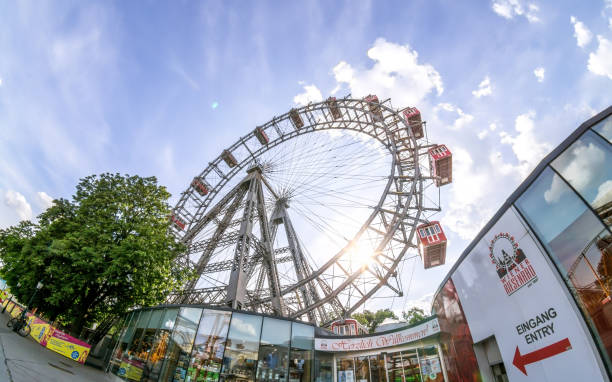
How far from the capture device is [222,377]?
416 inches

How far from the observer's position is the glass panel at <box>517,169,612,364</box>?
4.18m

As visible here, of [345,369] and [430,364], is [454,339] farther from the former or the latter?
[345,369]

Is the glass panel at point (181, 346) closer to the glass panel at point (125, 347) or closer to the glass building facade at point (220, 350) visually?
the glass building facade at point (220, 350)

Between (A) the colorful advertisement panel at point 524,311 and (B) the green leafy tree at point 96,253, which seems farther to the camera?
(B) the green leafy tree at point 96,253

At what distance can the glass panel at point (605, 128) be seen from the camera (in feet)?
14.5

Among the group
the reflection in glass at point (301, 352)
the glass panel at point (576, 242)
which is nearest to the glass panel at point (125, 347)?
the reflection in glass at point (301, 352)

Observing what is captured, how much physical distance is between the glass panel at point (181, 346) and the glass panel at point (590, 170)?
1283 cm

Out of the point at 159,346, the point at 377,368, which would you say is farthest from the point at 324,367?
the point at 159,346

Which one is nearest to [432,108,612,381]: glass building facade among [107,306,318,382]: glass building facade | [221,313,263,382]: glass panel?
A: [107,306,318,382]: glass building facade

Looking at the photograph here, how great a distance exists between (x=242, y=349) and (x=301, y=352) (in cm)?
270

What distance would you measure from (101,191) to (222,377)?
1257cm

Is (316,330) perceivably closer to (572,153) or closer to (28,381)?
(28,381)

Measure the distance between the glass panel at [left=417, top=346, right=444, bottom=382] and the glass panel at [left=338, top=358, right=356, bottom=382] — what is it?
10.8 ft

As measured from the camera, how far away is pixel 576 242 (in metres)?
4.72
